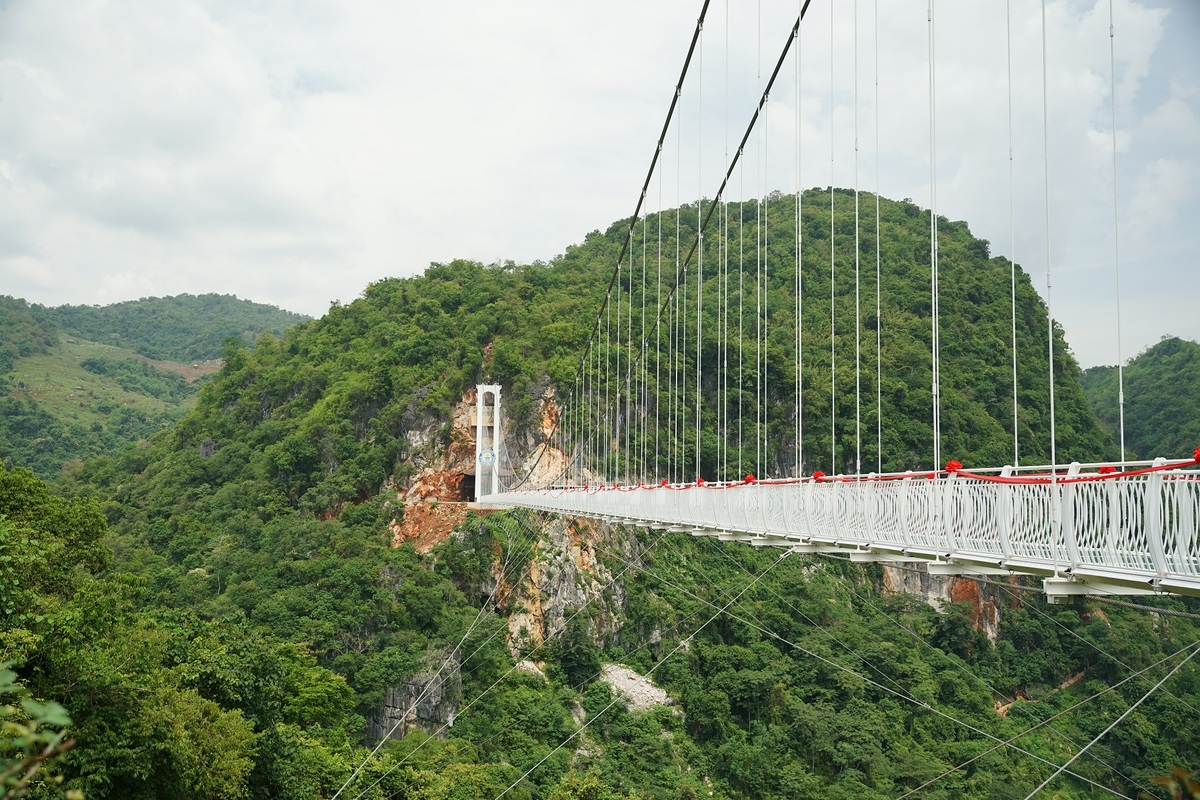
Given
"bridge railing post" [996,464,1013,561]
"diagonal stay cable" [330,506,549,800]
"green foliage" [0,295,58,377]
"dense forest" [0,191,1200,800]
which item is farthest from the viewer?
"green foliage" [0,295,58,377]

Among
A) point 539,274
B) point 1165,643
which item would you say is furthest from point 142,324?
point 1165,643

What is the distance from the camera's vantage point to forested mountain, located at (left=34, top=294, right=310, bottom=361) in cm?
7112

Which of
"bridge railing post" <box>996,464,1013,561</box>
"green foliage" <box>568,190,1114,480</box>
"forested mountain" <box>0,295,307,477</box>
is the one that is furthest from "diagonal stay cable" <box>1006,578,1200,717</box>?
"forested mountain" <box>0,295,307,477</box>

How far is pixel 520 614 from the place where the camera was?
2358cm

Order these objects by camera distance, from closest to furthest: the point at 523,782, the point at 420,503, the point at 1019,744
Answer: the point at 523,782 < the point at 1019,744 < the point at 420,503

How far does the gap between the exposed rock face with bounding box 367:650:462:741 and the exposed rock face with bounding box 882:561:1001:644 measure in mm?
11985

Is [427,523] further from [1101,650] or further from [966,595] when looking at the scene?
[1101,650]

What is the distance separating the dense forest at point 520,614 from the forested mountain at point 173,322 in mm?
40288

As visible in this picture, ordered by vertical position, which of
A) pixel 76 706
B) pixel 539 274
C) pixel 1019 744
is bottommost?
pixel 1019 744

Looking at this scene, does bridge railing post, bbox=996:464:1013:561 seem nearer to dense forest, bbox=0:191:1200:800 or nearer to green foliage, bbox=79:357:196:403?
dense forest, bbox=0:191:1200:800

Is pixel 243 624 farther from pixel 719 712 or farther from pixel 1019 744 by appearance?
pixel 1019 744

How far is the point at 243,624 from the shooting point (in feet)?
59.4

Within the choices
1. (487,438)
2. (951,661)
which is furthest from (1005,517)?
(487,438)

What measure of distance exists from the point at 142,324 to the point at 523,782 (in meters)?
70.1
